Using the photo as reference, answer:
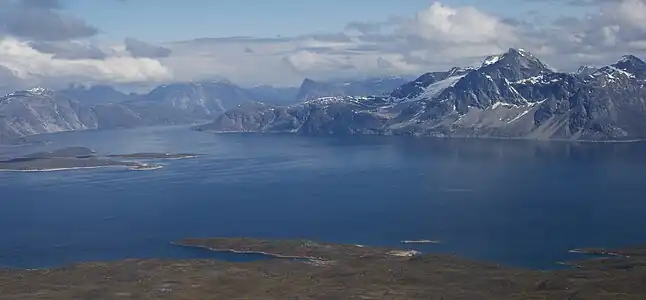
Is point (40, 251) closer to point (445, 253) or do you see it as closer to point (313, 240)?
point (313, 240)

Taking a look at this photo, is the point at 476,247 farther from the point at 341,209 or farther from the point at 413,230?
the point at 341,209

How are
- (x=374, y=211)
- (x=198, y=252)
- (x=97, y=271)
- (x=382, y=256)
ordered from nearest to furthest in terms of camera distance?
1. (x=97, y=271)
2. (x=382, y=256)
3. (x=198, y=252)
4. (x=374, y=211)

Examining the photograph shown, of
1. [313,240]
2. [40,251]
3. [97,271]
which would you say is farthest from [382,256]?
[40,251]

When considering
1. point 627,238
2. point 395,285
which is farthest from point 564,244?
point 395,285

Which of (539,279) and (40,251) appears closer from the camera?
(539,279)

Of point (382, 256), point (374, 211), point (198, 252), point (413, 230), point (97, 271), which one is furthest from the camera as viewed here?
point (374, 211)

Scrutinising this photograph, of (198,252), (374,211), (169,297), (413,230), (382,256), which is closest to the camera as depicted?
(169,297)
